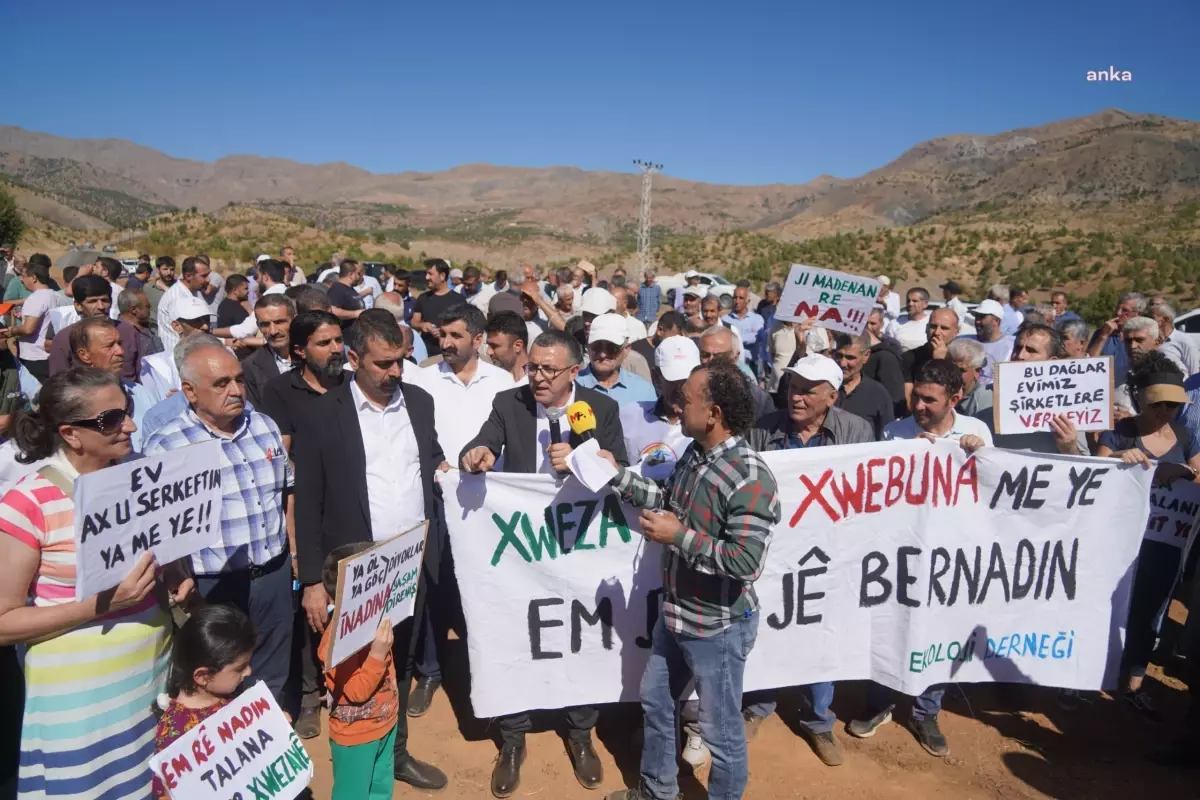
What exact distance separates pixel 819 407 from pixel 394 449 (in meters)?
2.23

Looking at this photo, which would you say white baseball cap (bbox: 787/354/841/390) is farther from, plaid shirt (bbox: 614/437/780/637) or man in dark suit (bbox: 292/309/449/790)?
man in dark suit (bbox: 292/309/449/790)

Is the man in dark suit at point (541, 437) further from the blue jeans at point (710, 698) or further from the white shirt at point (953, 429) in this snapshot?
the white shirt at point (953, 429)

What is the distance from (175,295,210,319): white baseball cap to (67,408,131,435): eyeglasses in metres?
3.23

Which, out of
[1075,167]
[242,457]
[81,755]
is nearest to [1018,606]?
[242,457]

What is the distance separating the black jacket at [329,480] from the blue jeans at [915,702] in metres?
3.00

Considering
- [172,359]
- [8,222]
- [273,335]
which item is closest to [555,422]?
[273,335]

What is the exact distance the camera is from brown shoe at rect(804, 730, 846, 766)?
4.09 metres

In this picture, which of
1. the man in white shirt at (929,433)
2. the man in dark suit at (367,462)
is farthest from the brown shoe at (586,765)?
the man in white shirt at (929,433)

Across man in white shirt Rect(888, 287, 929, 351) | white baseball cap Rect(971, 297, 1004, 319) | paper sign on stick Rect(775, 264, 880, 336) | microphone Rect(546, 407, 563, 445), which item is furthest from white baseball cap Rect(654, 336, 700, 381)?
man in white shirt Rect(888, 287, 929, 351)

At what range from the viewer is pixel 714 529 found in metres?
2.99

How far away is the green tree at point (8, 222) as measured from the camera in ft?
128

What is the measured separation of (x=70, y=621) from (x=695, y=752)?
3005mm

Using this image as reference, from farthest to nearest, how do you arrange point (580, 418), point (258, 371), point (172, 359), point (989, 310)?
1. point (989, 310)
2. point (172, 359)
3. point (258, 371)
4. point (580, 418)

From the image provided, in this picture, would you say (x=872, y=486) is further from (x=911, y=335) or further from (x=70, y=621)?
(x=911, y=335)
